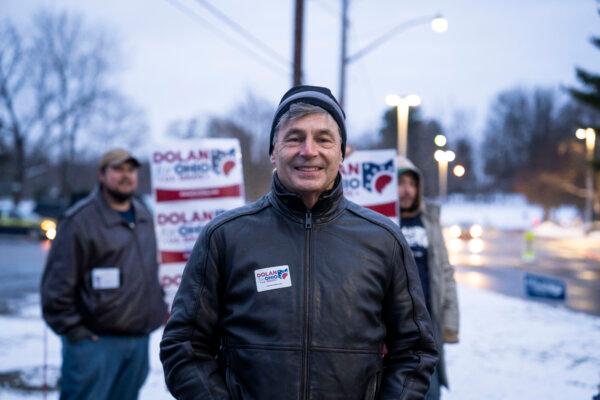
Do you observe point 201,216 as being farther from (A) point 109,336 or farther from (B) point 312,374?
(B) point 312,374

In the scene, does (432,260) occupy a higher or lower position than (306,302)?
lower

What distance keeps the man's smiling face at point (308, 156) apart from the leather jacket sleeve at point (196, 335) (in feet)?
1.19

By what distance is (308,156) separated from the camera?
205 cm

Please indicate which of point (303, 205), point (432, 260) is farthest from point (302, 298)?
point (432, 260)

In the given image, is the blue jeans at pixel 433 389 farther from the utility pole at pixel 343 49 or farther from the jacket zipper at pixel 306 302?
the utility pole at pixel 343 49

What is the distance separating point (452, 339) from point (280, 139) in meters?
2.71

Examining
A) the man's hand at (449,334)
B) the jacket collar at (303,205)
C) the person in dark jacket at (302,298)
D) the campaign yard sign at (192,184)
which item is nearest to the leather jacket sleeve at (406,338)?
the person in dark jacket at (302,298)

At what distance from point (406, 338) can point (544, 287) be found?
28.4ft

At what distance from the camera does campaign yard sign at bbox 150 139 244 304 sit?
206 inches

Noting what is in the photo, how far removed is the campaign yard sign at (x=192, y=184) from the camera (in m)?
5.23

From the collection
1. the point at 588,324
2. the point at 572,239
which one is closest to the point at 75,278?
the point at 588,324

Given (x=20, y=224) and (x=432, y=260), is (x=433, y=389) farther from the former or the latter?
(x=20, y=224)

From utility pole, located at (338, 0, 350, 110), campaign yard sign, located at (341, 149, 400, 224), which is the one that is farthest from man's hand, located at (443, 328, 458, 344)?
utility pole, located at (338, 0, 350, 110)

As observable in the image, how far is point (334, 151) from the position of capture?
2.12 metres
